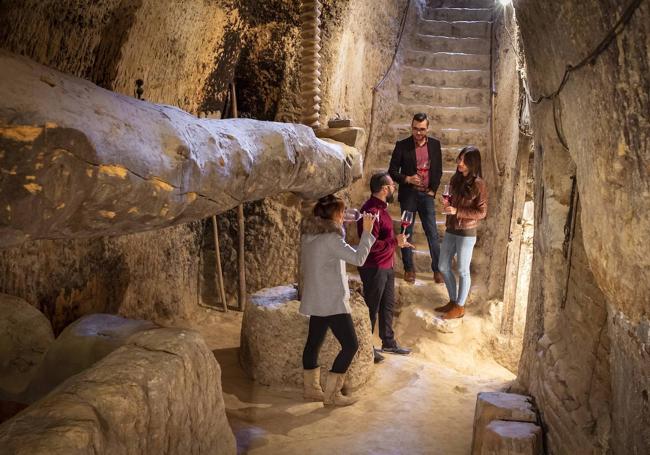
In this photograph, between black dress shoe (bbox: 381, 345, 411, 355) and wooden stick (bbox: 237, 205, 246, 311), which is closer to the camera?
black dress shoe (bbox: 381, 345, 411, 355)

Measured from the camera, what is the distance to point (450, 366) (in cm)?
600

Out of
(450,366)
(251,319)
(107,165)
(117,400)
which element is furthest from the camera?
(450,366)

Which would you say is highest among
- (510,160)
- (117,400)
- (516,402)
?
(510,160)

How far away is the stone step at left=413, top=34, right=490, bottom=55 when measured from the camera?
896 cm

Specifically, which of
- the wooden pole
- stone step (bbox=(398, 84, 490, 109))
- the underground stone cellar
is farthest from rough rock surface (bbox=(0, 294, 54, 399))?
stone step (bbox=(398, 84, 490, 109))

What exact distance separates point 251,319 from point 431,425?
1639 millimetres

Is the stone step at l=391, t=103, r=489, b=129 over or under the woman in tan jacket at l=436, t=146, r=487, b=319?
over

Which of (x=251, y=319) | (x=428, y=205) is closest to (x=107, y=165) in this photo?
(x=251, y=319)

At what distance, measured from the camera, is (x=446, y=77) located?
28.0ft

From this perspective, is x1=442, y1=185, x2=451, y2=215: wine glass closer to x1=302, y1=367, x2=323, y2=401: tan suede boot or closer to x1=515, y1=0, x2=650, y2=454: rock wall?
x1=515, y1=0, x2=650, y2=454: rock wall

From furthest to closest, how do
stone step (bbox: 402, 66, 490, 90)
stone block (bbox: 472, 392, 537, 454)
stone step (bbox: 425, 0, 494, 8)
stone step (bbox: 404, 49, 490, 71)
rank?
stone step (bbox: 425, 0, 494, 8), stone step (bbox: 404, 49, 490, 71), stone step (bbox: 402, 66, 490, 90), stone block (bbox: 472, 392, 537, 454)

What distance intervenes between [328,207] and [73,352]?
1.86 m

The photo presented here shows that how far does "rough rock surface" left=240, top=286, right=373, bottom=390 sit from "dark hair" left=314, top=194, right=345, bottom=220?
95 centimetres

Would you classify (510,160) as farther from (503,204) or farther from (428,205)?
(428,205)
